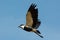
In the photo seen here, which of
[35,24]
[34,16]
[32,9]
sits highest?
[32,9]

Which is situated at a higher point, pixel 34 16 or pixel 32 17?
pixel 32 17

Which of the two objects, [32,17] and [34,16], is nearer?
[34,16]

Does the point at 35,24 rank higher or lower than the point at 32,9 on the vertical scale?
lower

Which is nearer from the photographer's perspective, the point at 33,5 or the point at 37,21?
the point at 37,21

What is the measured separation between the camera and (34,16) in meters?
9.89

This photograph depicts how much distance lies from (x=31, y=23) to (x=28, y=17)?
604mm

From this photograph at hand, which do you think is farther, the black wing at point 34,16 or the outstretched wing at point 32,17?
the outstretched wing at point 32,17

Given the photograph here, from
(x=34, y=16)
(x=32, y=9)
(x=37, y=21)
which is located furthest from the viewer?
(x=32, y=9)

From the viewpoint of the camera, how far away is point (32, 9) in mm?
10578

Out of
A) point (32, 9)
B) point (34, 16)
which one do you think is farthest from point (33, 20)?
point (32, 9)

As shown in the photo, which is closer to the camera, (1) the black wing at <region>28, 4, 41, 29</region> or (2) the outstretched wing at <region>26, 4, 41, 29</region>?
(1) the black wing at <region>28, 4, 41, 29</region>

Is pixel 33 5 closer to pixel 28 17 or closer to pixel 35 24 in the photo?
pixel 28 17

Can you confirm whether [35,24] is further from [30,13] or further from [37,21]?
[30,13]

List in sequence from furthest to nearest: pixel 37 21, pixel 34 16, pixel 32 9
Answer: pixel 32 9, pixel 34 16, pixel 37 21
